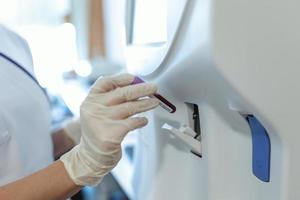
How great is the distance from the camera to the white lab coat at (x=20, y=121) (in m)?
0.93

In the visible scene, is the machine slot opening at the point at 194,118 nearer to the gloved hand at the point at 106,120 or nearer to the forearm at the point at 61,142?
the gloved hand at the point at 106,120

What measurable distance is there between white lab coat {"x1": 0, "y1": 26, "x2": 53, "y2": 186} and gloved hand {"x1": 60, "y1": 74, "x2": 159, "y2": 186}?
0.91ft

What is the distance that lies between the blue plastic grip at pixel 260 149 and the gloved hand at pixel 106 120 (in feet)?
0.60

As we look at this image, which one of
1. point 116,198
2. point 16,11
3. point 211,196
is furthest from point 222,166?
point 16,11

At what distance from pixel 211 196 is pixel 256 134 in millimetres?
155

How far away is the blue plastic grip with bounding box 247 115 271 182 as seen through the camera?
0.60m

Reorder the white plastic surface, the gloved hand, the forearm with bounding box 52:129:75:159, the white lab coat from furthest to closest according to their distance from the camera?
the forearm with bounding box 52:129:75:159 → the white lab coat → the gloved hand → the white plastic surface

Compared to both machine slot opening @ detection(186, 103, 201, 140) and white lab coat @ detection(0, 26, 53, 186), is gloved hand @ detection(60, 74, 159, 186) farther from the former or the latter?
white lab coat @ detection(0, 26, 53, 186)

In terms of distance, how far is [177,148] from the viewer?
0.84 m

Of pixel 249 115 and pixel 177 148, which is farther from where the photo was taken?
pixel 177 148

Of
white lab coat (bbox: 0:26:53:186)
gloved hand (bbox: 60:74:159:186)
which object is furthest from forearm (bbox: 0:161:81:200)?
white lab coat (bbox: 0:26:53:186)

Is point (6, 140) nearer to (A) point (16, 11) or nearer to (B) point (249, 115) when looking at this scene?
(B) point (249, 115)

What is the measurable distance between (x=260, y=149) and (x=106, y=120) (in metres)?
0.26

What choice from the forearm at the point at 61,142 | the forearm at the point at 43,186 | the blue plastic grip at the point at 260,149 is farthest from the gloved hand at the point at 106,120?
the forearm at the point at 61,142
